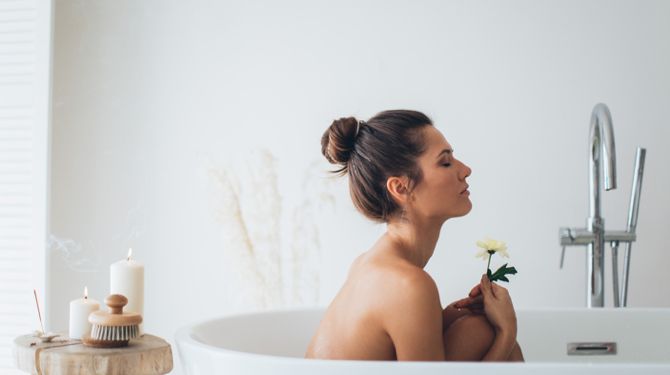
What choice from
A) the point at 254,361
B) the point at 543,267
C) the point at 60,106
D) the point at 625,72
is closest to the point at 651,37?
the point at 625,72

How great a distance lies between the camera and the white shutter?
8.54 feet

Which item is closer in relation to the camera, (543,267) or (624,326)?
(624,326)

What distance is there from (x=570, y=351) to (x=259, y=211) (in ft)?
3.77

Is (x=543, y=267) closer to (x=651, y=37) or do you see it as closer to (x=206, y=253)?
(x=651, y=37)

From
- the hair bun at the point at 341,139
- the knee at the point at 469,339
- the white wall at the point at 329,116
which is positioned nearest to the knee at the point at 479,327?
the knee at the point at 469,339

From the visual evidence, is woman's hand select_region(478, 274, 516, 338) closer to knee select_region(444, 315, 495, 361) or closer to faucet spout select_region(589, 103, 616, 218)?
knee select_region(444, 315, 495, 361)

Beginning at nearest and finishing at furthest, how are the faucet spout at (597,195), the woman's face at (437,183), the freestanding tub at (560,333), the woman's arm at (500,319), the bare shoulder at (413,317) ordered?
the bare shoulder at (413,317)
the woman's arm at (500,319)
the woman's face at (437,183)
the freestanding tub at (560,333)
the faucet spout at (597,195)

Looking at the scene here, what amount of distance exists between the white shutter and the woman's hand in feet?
5.30

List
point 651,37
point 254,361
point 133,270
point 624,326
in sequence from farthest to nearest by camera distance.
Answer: point 651,37 < point 624,326 < point 133,270 < point 254,361

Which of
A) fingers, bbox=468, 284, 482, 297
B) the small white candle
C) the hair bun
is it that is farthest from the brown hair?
the small white candle

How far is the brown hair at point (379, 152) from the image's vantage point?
1575 mm

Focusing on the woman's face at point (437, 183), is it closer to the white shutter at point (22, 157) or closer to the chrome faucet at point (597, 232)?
the chrome faucet at point (597, 232)

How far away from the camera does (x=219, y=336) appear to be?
187 cm

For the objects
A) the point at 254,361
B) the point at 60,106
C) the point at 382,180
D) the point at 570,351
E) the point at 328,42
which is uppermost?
the point at 328,42
